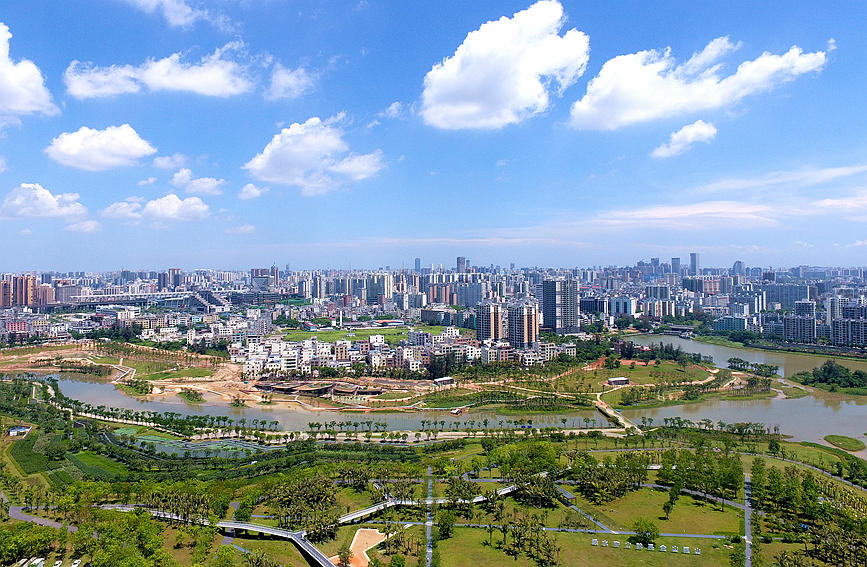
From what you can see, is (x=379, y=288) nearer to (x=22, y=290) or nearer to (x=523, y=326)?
(x=22, y=290)

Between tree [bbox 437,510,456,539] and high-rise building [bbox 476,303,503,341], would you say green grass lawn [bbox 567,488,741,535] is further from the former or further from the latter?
high-rise building [bbox 476,303,503,341]

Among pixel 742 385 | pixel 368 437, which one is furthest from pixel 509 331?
pixel 368 437

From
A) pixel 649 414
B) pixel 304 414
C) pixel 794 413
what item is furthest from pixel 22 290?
pixel 794 413

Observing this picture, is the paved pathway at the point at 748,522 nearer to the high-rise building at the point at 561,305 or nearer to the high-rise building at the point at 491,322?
the high-rise building at the point at 491,322

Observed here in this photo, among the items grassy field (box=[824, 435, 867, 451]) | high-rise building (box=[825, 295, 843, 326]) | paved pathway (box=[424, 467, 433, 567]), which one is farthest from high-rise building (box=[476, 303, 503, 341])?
paved pathway (box=[424, 467, 433, 567])

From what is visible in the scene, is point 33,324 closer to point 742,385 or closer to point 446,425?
point 446,425

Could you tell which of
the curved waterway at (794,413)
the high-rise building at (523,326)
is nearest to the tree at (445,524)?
the curved waterway at (794,413)
